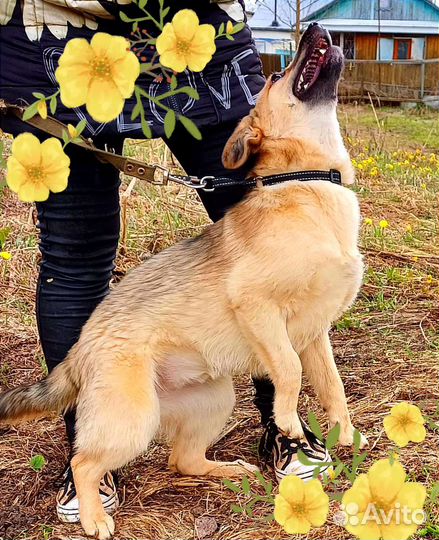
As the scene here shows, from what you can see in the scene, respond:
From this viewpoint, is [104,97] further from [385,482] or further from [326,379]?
[326,379]

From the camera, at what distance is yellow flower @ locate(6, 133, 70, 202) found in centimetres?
96

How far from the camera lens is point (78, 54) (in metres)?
0.87

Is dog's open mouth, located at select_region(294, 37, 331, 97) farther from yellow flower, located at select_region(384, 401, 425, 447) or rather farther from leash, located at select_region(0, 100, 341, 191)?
yellow flower, located at select_region(384, 401, 425, 447)

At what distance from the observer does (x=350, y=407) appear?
2.97 metres

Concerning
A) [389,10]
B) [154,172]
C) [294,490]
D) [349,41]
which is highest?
[389,10]

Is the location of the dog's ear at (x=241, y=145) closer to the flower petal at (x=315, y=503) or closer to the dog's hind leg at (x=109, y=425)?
the dog's hind leg at (x=109, y=425)

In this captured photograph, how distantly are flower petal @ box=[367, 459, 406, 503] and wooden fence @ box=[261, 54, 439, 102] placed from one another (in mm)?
18479

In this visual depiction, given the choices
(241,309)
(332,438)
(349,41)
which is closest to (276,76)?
(241,309)

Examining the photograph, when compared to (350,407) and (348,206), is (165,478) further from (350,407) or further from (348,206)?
(348,206)

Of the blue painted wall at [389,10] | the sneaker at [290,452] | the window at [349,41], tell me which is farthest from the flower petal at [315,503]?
the blue painted wall at [389,10]

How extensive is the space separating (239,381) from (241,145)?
1.35 m

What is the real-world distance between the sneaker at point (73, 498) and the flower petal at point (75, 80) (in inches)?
70.5

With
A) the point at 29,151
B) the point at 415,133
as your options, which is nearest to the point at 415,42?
the point at 415,133

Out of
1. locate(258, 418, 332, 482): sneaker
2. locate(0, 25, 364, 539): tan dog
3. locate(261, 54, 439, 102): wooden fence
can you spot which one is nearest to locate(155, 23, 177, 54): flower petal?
locate(0, 25, 364, 539): tan dog
